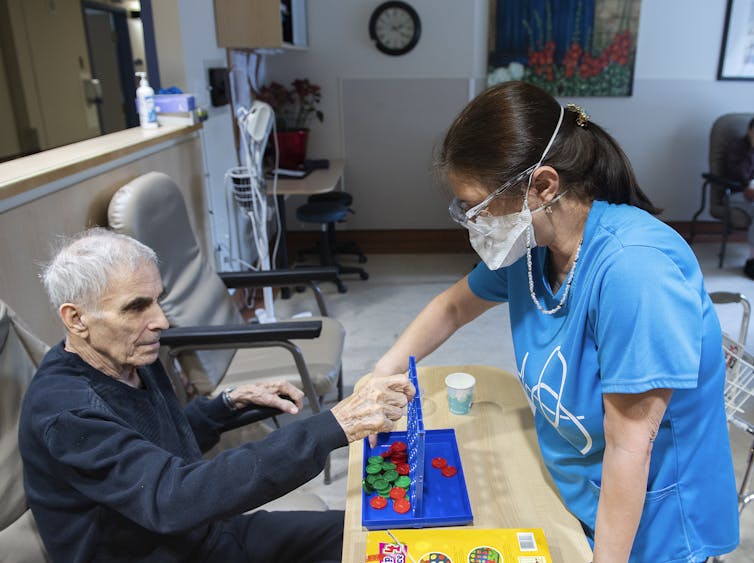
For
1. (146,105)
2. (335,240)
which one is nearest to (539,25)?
(335,240)

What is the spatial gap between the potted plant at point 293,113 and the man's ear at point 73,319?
10.4ft

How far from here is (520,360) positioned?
112 centimetres

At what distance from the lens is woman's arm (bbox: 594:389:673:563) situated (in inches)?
32.7

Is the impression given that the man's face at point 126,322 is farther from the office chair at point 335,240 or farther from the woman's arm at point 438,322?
the office chair at point 335,240

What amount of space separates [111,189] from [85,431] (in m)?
1.23

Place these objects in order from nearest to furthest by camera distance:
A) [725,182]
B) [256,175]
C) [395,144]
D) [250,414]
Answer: [250,414]
[256,175]
[725,182]
[395,144]

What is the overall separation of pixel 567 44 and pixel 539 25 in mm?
264

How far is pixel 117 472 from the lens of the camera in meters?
0.93

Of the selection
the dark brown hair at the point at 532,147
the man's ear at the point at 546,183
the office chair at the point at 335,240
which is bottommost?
the office chair at the point at 335,240

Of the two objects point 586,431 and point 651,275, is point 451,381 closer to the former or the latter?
point 586,431

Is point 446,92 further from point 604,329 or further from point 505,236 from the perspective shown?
point 604,329

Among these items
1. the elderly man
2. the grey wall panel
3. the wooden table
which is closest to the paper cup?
the wooden table

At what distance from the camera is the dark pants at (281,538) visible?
127cm

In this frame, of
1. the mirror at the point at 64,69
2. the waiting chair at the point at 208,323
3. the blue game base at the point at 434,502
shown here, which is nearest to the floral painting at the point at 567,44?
the mirror at the point at 64,69
